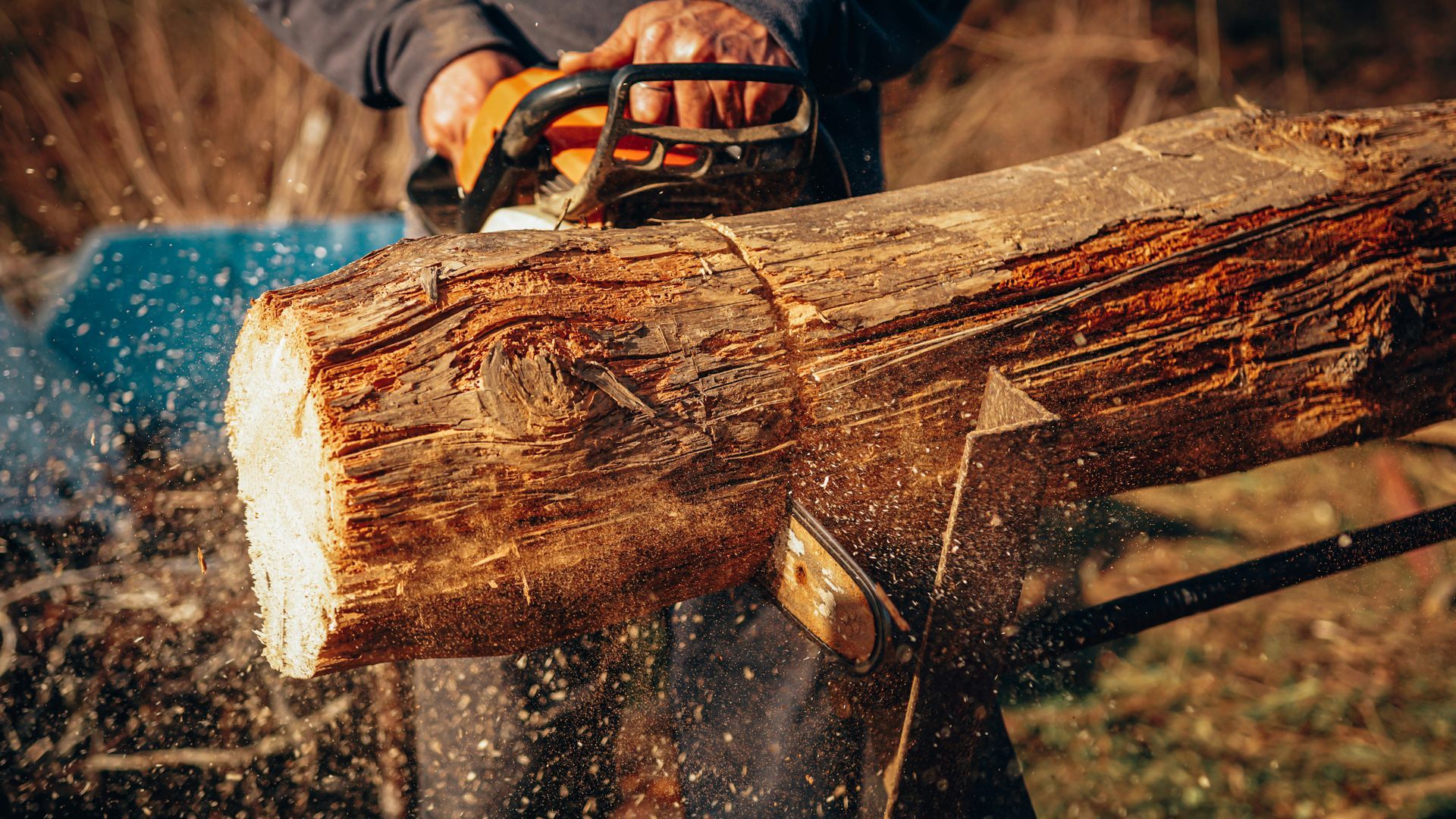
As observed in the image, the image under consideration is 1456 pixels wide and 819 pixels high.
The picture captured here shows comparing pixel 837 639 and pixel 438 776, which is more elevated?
pixel 837 639

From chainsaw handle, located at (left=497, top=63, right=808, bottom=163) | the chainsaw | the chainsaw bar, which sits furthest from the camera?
chainsaw handle, located at (left=497, top=63, right=808, bottom=163)

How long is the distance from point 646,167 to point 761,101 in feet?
0.93

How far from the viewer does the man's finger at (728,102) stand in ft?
4.89

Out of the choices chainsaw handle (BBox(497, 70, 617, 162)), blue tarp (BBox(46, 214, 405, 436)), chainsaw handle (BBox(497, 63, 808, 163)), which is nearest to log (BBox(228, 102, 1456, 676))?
chainsaw handle (BBox(497, 63, 808, 163))

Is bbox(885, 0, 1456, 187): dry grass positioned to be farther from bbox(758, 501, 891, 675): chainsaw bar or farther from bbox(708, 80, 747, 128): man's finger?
bbox(758, 501, 891, 675): chainsaw bar

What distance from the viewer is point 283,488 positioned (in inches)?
42.4

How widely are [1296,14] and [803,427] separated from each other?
7949 millimetres

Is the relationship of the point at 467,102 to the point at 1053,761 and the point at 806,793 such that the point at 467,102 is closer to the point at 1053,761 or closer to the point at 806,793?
the point at 806,793

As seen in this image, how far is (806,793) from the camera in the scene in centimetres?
144

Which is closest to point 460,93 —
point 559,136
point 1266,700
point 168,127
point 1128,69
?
point 559,136

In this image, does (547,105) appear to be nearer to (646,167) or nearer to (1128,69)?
(646,167)

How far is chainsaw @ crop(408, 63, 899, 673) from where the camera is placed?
3.95ft

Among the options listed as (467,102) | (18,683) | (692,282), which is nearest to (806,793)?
(692,282)

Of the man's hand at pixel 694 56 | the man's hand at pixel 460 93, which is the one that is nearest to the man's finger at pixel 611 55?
the man's hand at pixel 694 56
